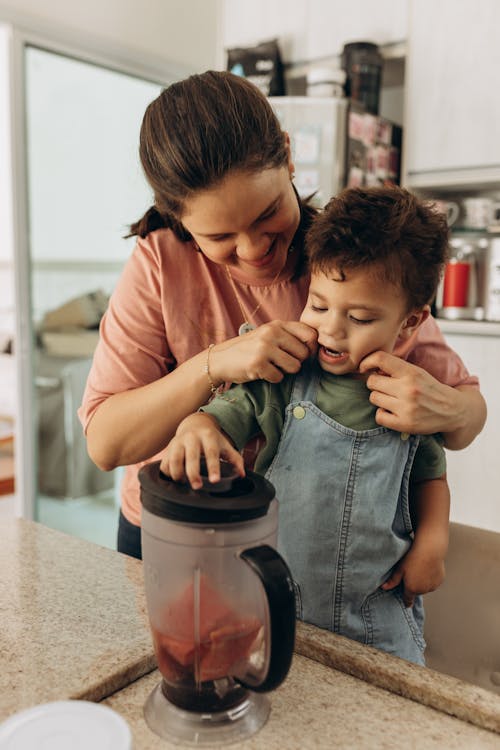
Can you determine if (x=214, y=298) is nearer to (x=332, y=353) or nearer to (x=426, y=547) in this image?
(x=332, y=353)

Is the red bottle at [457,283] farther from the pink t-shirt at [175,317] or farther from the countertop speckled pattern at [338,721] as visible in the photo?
the countertop speckled pattern at [338,721]

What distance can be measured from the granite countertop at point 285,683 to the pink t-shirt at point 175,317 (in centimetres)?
32

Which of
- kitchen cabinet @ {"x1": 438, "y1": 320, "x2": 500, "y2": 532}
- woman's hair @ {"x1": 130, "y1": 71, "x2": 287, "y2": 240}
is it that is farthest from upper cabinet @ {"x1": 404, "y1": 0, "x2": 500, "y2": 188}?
woman's hair @ {"x1": 130, "y1": 71, "x2": 287, "y2": 240}

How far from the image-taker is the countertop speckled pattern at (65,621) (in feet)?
2.41

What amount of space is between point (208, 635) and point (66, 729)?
147 mm

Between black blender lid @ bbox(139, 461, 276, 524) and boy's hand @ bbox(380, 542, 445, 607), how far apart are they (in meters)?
0.38

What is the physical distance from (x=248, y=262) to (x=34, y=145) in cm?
208

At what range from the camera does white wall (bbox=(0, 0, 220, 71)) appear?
2.60 meters

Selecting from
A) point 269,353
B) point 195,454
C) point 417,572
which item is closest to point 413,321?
point 269,353

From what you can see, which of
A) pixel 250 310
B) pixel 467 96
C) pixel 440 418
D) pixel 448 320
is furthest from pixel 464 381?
pixel 467 96

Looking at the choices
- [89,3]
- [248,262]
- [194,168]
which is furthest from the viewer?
[89,3]

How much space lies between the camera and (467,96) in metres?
2.45

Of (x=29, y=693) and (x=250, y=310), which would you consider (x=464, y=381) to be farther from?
(x=29, y=693)

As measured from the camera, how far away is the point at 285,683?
756 mm
